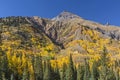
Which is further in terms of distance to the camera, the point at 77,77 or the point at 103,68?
the point at 77,77

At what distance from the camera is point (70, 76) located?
460 ft

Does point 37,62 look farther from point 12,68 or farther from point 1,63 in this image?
point 1,63

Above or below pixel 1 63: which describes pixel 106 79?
below

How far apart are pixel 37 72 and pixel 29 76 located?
31.4 ft

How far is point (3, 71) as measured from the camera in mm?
127750

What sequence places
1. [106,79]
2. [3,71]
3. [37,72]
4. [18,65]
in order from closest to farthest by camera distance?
[106,79]
[3,71]
[37,72]
[18,65]

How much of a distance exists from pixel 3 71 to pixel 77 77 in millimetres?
38293

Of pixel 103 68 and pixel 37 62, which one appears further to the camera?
pixel 37 62

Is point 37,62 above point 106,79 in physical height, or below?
above

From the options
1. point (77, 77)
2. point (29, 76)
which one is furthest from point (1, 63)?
point (77, 77)

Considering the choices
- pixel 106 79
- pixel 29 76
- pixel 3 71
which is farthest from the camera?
pixel 29 76


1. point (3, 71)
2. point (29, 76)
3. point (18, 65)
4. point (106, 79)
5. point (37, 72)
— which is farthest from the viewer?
point (18, 65)

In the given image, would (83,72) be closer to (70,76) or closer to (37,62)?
(70,76)

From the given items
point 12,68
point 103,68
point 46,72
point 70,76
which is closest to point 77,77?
point 70,76
